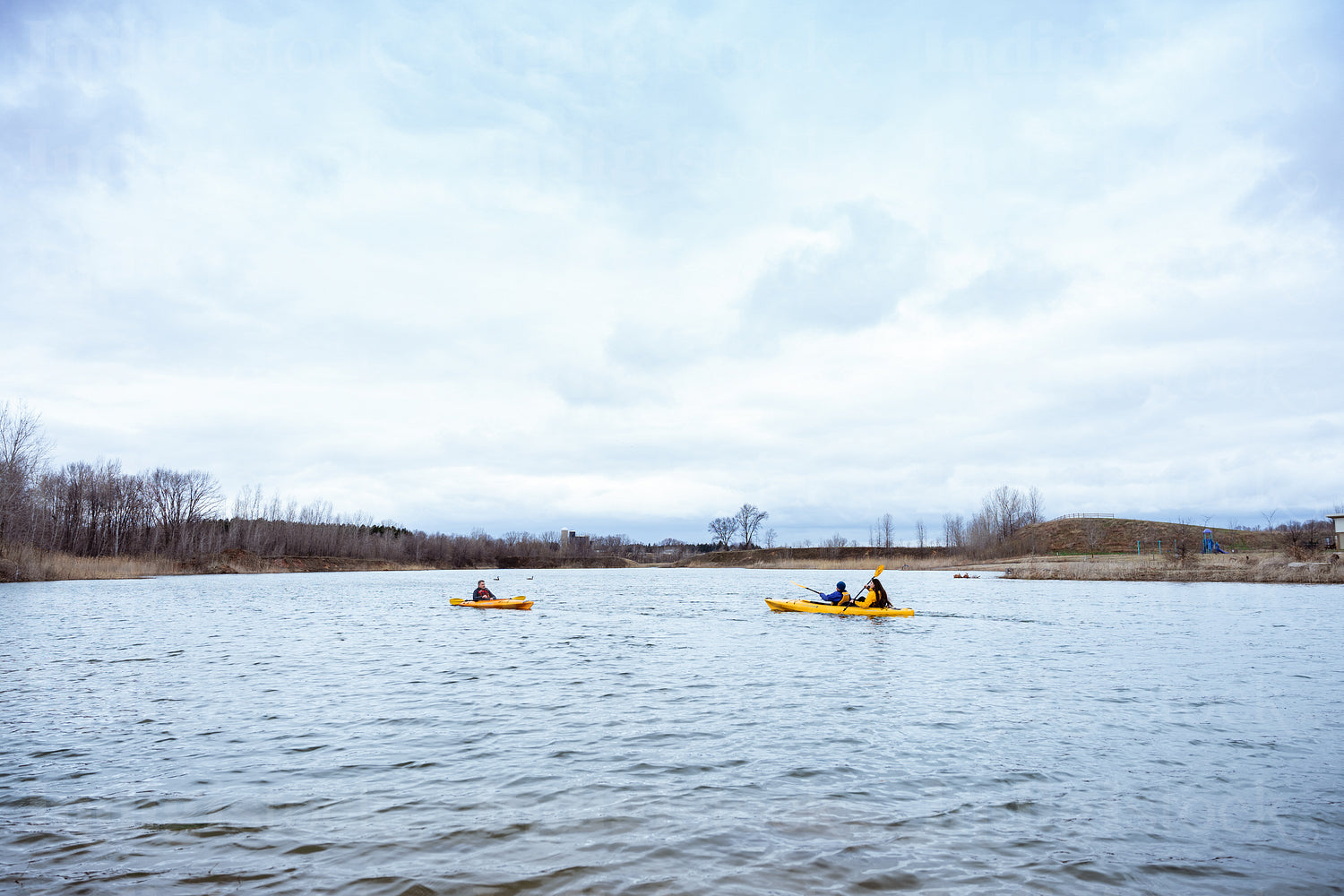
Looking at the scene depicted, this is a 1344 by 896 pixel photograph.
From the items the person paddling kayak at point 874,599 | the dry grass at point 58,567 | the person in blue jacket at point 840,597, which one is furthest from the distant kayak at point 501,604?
the dry grass at point 58,567

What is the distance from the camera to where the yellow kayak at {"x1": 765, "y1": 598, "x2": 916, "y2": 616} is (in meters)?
29.8

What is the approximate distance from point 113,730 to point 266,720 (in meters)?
2.07

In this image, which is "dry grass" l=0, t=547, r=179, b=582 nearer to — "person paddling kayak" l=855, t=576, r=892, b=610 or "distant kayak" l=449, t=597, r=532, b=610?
"distant kayak" l=449, t=597, r=532, b=610

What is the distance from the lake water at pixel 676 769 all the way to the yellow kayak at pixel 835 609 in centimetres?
836

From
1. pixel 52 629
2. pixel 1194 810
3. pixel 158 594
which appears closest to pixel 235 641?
pixel 52 629

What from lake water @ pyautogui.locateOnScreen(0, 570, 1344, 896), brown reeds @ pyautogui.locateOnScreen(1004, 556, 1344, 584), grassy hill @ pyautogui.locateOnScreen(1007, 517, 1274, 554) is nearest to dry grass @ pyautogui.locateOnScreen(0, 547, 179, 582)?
lake water @ pyautogui.locateOnScreen(0, 570, 1344, 896)

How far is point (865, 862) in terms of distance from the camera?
635 centimetres

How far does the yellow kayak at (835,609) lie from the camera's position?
2980cm

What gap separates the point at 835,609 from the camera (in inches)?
1214

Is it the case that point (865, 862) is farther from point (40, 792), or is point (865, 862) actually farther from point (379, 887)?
point (40, 792)

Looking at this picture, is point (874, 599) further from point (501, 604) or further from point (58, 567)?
point (58, 567)

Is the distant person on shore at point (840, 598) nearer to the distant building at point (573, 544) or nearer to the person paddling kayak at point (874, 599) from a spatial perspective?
the person paddling kayak at point (874, 599)

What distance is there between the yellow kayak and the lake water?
329 inches

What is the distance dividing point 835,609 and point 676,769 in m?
22.7
